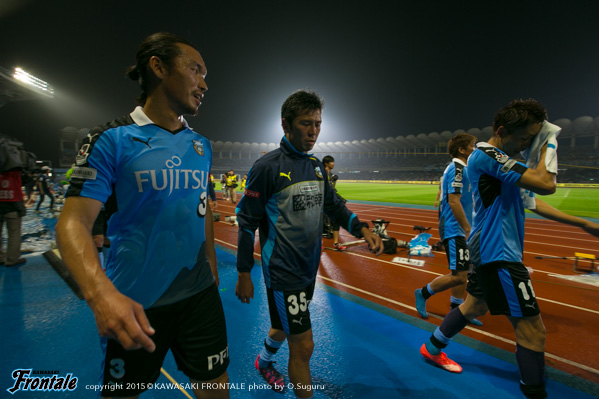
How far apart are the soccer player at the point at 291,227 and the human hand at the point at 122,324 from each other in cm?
131

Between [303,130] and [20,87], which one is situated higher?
[20,87]

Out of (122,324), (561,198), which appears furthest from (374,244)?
(561,198)

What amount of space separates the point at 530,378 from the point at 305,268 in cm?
178

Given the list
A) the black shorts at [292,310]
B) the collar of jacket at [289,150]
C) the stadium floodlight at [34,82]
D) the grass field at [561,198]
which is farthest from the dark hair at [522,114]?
the stadium floodlight at [34,82]

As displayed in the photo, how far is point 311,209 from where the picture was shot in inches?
88.6

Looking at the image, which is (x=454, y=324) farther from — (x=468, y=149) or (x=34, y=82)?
(x=34, y=82)

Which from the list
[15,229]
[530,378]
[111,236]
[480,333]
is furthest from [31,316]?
[480,333]

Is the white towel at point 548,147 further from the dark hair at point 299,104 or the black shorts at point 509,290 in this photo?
the dark hair at point 299,104

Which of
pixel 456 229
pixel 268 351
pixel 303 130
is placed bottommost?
pixel 268 351

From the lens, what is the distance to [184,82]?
159cm

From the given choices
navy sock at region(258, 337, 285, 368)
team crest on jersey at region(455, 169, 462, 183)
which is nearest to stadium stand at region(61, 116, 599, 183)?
team crest on jersey at region(455, 169, 462, 183)

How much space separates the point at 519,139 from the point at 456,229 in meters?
1.84

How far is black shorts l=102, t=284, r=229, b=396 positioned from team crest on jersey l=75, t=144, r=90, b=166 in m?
0.78

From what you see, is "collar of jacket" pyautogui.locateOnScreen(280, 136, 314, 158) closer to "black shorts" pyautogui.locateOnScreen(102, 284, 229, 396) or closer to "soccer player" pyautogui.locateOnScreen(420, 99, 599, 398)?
"black shorts" pyautogui.locateOnScreen(102, 284, 229, 396)
